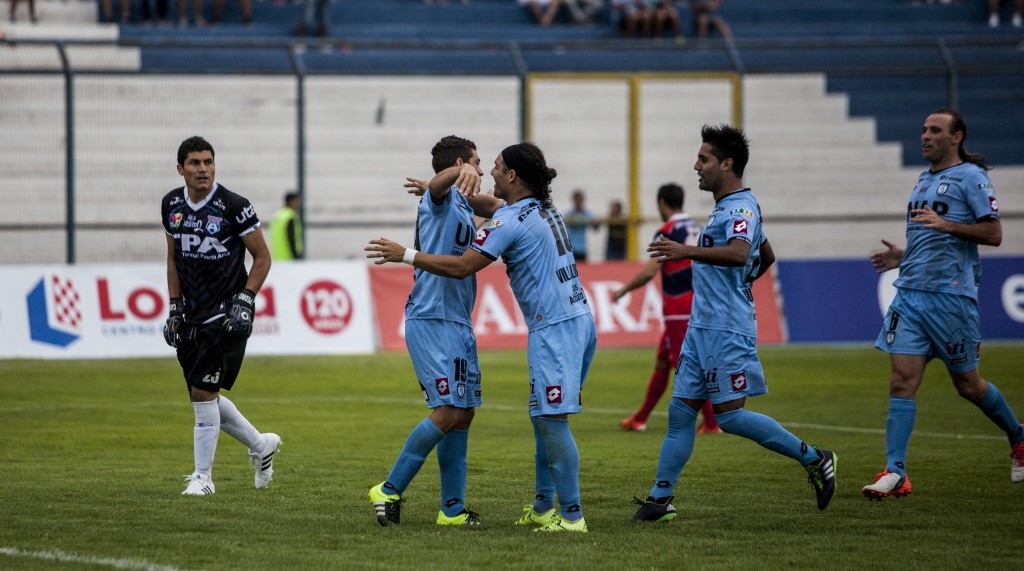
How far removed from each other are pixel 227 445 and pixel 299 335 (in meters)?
8.07

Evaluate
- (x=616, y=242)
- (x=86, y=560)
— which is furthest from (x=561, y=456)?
(x=616, y=242)

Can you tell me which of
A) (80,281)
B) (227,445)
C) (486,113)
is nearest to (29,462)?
(227,445)

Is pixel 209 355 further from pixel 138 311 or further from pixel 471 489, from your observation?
pixel 138 311

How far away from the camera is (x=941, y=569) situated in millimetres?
6559

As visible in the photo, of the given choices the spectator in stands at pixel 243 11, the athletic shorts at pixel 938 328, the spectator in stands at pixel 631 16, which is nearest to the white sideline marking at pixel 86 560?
the athletic shorts at pixel 938 328

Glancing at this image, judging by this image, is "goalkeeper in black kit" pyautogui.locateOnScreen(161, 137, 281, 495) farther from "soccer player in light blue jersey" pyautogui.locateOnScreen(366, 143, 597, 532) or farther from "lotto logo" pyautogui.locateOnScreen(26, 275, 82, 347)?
"lotto logo" pyautogui.locateOnScreen(26, 275, 82, 347)

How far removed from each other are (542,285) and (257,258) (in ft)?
7.87

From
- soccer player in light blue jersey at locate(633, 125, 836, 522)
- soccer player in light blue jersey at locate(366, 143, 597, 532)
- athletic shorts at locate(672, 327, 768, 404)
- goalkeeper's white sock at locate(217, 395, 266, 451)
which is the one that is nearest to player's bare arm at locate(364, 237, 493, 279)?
soccer player in light blue jersey at locate(366, 143, 597, 532)

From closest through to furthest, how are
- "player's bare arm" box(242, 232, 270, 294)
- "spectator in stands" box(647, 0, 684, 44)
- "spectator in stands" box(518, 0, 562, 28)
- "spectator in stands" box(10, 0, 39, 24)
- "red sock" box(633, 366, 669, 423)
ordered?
"player's bare arm" box(242, 232, 270, 294) → "red sock" box(633, 366, 669, 423) → "spectator in stands" box(10, 0, 39, 24) → "spectator in stands" box(647, 0, 684, 44) → "spectator in stands" box(518, 0, 562, 28)

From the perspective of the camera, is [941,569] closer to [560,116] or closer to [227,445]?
[227,445]

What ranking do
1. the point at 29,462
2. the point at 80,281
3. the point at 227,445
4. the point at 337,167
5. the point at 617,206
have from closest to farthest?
the point at 29,462 < the point at 227,445 < the point at 80,281 < the point at 617,206 < the point at 337,167

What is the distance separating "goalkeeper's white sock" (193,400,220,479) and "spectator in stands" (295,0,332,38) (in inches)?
791

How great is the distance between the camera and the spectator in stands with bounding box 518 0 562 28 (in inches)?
1178

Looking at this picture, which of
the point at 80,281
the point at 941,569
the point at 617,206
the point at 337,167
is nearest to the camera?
the point at 941,569
